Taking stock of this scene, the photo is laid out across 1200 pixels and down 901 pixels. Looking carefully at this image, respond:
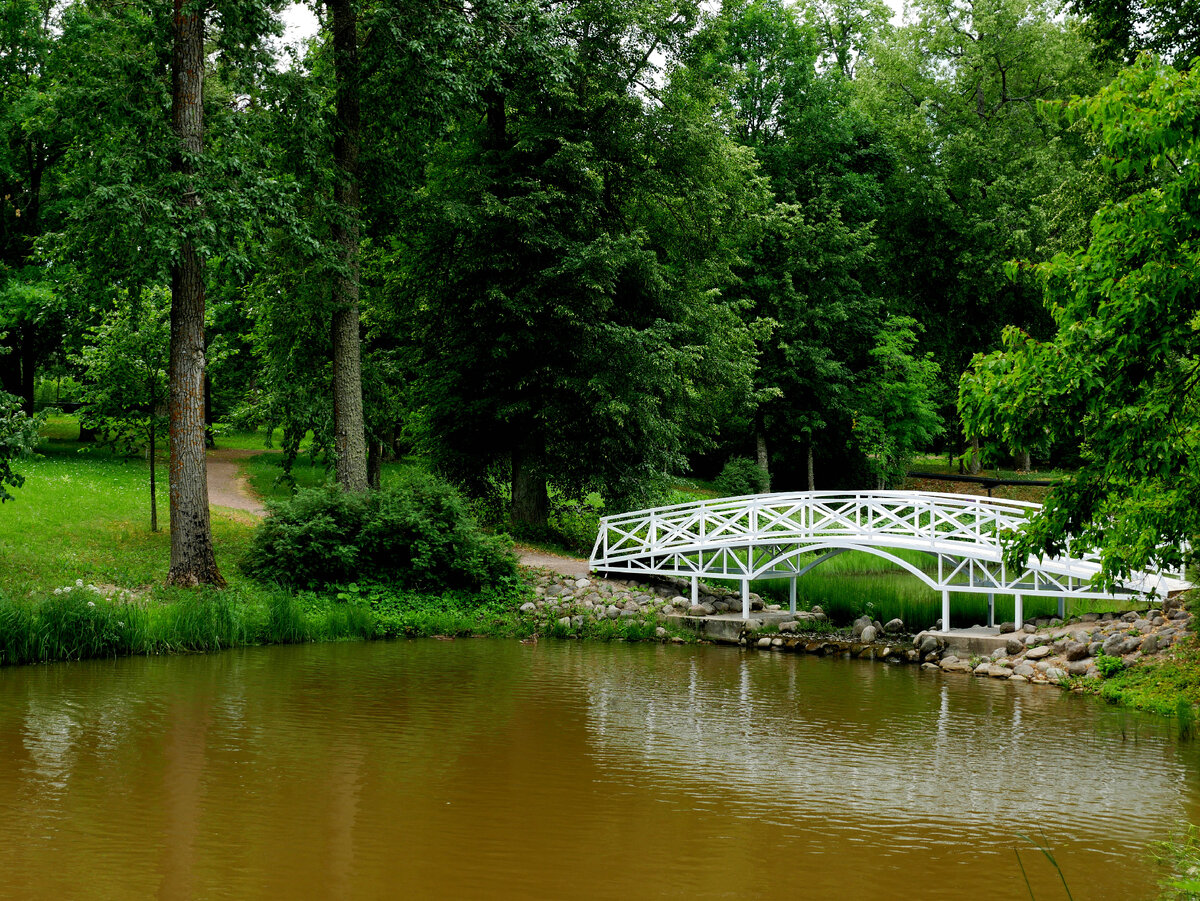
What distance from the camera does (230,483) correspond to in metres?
30.9

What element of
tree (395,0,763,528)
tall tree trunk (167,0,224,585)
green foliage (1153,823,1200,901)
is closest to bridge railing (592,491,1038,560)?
tree (395,0,763,528)

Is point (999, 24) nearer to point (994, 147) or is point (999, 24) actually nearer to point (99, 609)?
point (994, 147)

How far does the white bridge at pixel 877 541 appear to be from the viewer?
51.6 ft

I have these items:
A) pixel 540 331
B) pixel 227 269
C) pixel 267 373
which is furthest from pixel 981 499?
pixel 267 373

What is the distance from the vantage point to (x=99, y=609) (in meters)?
14.0

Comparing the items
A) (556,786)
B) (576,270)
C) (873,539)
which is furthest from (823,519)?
(556,786)

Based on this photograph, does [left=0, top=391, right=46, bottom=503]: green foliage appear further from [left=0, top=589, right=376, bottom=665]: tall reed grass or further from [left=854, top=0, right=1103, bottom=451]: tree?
[left=854, top=0, right=1103, bottom=451]: tree

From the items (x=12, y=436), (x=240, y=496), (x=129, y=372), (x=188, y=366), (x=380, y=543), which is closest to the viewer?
(x=12, y=436)

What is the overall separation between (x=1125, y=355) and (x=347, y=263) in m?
15.5

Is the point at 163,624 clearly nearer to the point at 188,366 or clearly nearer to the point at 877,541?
the point at 188,366

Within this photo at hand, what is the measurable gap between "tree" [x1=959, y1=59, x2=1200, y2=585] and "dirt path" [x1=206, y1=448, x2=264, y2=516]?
19372 millimetres

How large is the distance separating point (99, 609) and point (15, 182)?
21.6 metres

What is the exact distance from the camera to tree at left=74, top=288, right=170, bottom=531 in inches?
768

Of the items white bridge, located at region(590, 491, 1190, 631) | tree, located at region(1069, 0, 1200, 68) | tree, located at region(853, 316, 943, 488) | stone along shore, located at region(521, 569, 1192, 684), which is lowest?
stone along shore, located at region(521, 569, 1192, 684)
